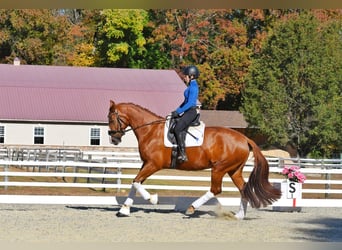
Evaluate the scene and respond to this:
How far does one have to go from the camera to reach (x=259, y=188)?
483 inches

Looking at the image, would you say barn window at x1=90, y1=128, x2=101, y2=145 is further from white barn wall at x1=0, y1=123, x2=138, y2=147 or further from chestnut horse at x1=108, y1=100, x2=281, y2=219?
chestnut horse at x1=108, y1=100, x2=281, y2=219

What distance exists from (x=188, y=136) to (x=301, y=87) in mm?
31129

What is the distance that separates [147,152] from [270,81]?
31.8 meters

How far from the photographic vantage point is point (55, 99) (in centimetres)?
4350

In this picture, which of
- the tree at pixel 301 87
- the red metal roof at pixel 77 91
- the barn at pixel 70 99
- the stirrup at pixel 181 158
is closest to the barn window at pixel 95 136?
the barn at pixel 70 99

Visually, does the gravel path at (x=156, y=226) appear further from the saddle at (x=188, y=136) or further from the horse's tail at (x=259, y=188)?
the saddle at (x=188, y=136)

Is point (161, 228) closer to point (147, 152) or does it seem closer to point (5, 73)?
point (147, 152)

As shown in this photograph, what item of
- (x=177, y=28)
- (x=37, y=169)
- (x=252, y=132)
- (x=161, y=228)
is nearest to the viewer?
(x=161, y=228)

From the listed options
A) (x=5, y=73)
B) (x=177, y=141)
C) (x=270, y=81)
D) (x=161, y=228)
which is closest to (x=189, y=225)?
(x=161, y=228)

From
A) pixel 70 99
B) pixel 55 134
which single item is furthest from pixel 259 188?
pixel 70 99

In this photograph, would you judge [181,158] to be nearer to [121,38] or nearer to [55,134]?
[55,134]

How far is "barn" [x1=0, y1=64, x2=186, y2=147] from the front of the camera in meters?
41.8

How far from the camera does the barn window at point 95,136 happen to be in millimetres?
42375

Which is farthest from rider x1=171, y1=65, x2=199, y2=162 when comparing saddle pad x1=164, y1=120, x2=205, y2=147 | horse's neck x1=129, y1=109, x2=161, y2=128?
horse's neck x1=129, y1=109, x2=161, y2=128
